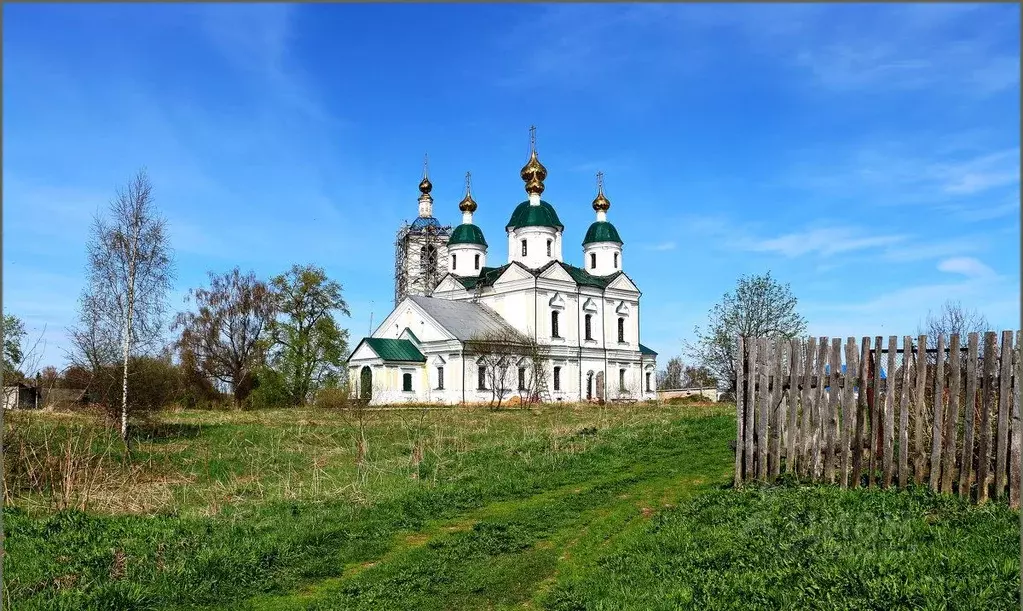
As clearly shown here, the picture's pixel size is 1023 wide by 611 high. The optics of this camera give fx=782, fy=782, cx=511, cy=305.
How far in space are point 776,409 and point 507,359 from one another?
36.6 meters

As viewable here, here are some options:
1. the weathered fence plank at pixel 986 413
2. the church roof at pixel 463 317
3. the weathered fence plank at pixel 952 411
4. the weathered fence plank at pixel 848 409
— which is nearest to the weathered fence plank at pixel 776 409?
the weathered fence plank at pixel 848 409

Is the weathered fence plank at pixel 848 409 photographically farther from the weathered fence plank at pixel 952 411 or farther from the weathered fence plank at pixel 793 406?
the weathered fence plank at pixel 952 411

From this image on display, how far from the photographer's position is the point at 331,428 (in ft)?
73.2

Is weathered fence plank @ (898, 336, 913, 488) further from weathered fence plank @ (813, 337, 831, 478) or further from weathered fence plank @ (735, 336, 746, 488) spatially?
weathered fence plank @ (735, 336, 746, 488)

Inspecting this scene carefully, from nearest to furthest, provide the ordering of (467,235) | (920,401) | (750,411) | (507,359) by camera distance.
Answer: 1. (920,401)
2. (750,411)
3. (507,359)
4. (467,235)

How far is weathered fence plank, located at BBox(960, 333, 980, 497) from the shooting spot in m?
8.14

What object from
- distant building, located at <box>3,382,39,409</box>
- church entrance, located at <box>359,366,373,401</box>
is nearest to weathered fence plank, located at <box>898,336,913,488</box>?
distant building, located at <box>3,382,39,409</box>

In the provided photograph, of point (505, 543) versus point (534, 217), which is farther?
point (534, 217)

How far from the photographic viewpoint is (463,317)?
165 ft

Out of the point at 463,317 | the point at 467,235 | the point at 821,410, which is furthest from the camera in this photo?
the point at 467,235

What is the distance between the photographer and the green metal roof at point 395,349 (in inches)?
1805

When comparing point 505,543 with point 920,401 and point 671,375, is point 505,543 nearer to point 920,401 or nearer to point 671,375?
point 920,401

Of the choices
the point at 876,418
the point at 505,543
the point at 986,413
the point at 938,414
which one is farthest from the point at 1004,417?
the point at 505,543

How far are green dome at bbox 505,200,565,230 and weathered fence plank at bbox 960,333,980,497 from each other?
4789 centimetres
